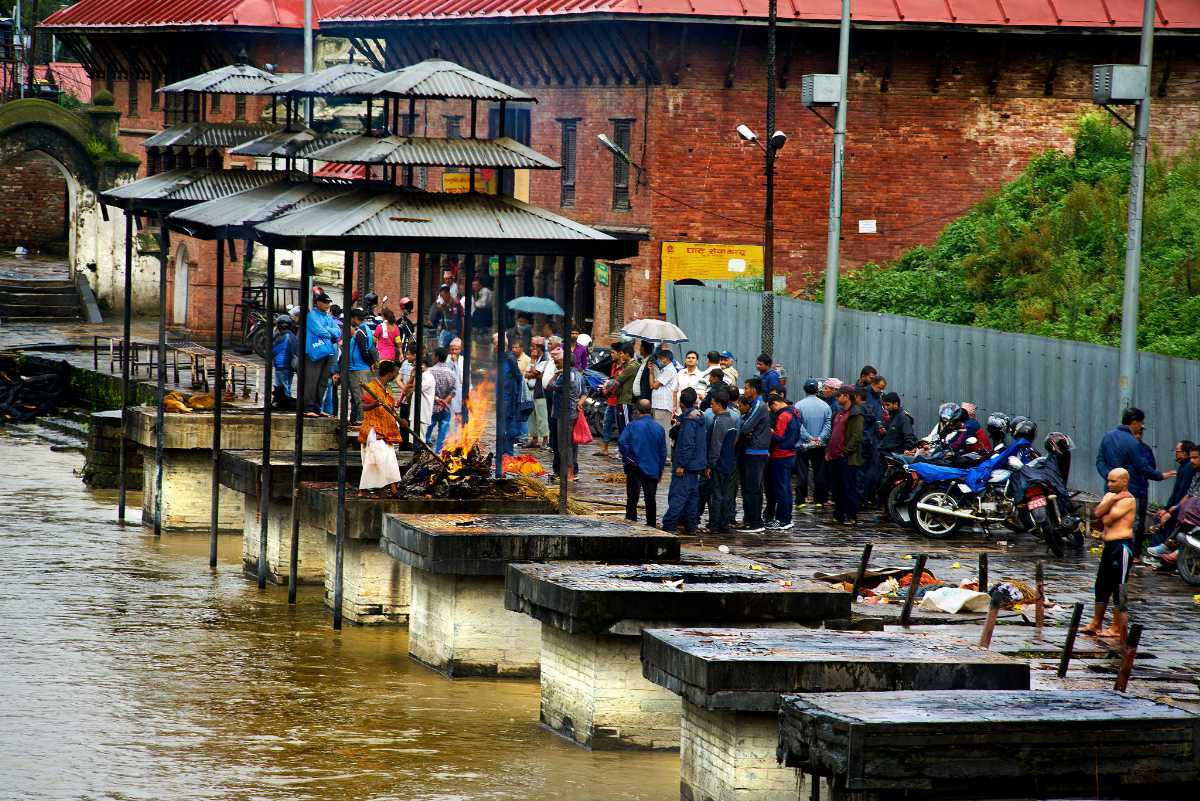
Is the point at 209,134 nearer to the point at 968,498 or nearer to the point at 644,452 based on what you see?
the point at 644,452

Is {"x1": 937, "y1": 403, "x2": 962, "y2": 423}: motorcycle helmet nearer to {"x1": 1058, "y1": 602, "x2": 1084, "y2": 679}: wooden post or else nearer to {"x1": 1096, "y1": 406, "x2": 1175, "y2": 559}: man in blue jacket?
{"x1": 1096, "y1": 406, "x2": 1175, "y2": 559}: man in blue jacket

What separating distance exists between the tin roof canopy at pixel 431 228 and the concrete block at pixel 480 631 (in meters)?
3.47

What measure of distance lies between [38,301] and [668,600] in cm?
3936

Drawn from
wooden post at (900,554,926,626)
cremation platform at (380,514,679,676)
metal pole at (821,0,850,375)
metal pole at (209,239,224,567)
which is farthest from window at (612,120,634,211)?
cremation platform at (380,514,679,676)

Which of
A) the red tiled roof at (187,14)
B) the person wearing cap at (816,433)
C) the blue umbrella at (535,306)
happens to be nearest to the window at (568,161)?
the blue umbrella at (535,306)

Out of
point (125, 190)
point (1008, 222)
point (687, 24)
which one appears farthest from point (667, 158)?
point (125, 190)

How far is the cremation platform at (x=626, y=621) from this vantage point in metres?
13.8

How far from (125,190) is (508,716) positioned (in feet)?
44.3

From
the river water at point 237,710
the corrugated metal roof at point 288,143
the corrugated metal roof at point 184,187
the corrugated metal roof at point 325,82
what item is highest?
the corrugated metal roof at point 325,82

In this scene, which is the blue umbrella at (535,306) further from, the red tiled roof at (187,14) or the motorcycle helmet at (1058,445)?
the red tiled roof at (187,14)

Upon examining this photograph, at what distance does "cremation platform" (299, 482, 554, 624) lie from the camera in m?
18.5

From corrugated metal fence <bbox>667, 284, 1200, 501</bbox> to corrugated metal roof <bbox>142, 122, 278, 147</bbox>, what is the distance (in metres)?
9.53

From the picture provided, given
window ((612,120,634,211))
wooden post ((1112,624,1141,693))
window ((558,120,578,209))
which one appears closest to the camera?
wooden post ((1112,624,1141,693))

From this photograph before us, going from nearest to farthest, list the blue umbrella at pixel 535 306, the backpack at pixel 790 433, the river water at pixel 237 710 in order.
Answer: the river water at pixel 237 710 → the backpack at pixel 790 433 → the blue umbrella at pixel 535 306
